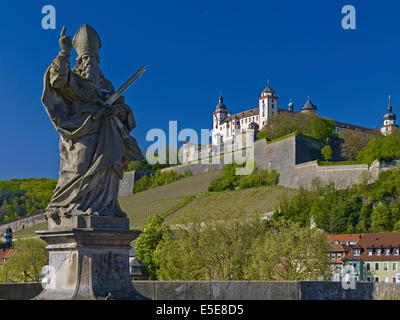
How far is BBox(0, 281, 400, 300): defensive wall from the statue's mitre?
174 inches

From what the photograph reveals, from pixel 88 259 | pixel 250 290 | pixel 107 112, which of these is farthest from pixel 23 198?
pixel 88 259

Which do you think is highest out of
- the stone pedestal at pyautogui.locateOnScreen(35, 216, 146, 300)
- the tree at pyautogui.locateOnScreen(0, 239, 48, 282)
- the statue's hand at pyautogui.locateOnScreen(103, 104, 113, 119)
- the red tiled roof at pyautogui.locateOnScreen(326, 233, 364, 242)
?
the statue's hand at pyautogui.locateOnScreen(103, 104, 113, 119)

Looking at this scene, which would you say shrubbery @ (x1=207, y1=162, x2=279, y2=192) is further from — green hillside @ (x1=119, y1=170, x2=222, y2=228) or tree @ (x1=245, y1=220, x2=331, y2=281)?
tree @ (x1=245, y1=220, x2=331, y2=281)

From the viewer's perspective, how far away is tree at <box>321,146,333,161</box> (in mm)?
116000

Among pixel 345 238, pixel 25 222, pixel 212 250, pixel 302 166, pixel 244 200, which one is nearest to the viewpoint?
pixel 212 250

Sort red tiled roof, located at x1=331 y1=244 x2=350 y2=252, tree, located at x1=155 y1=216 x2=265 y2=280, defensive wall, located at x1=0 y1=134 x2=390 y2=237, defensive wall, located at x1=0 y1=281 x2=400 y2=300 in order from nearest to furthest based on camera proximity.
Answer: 1. defensive wall, located at x1=0 y1=281 x2=400 y2=300
2. tree, located at x1=155 y1=216 x2=265 y2=280
3. red tiled roof, located at x1=331 y1=244 x2=350 y2=252
4. defensive wall, located at x1=0 y1=134 x2=390 y2=237

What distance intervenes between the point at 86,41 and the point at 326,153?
109 m

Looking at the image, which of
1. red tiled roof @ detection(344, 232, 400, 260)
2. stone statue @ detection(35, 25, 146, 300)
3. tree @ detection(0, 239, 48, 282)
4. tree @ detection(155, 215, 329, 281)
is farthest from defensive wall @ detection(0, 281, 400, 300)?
red tiled roof @ detection(344, 232, 400, 260)

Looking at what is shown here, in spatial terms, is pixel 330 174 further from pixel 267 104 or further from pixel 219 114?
pixel 219 114

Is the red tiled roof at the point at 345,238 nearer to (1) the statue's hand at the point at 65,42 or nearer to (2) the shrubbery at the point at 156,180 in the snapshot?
(2) the shrubbery at the point at 156,180

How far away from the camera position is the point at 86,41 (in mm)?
9734

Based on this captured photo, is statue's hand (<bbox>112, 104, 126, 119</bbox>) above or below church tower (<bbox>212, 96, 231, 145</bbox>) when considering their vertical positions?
below
